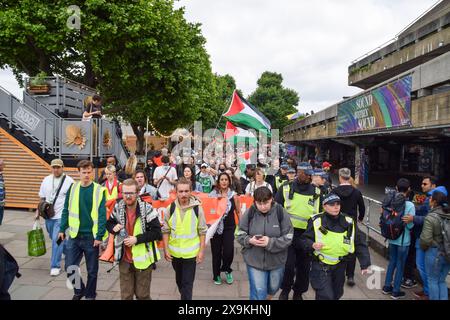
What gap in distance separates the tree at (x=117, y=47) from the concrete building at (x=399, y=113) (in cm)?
800

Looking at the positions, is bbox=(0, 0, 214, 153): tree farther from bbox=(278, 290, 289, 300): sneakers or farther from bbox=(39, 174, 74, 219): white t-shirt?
bbox=(278, 290, 289, 300): sneakers

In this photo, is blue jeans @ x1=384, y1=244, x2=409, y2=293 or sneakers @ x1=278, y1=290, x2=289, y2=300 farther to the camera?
blue jeans @ x1=384, y1=244, x2=409, y2=293

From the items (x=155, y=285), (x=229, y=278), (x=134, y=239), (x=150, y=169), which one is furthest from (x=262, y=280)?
(x=150, y=169)

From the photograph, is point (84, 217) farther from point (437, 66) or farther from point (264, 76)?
point (264, 76)

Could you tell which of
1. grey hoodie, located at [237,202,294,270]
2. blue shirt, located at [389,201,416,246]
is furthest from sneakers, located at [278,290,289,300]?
blue shirt, located at [389,201,416,246]

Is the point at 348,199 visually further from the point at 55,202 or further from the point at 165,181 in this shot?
the point at 55,202

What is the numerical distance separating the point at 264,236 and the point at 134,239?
1.44 m

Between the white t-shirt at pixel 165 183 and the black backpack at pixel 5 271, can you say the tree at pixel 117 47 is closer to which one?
the white t-shirt at pixel 165 183

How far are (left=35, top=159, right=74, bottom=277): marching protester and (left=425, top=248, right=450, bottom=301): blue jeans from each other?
5403mm

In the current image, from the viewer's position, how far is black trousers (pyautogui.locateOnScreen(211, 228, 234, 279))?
5590 millimetres

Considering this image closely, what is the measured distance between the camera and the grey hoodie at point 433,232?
4.50 m

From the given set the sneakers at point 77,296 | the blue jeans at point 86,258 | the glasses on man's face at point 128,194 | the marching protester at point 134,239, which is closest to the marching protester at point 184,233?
the marching protester at point 134,239

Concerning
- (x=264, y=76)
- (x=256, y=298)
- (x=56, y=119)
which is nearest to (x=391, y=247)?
(x=256, y=298)
